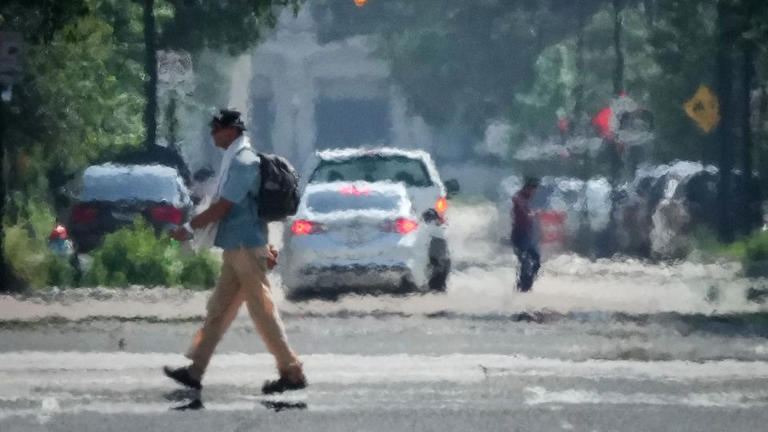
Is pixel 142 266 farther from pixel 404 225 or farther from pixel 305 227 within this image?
pixel 404 225

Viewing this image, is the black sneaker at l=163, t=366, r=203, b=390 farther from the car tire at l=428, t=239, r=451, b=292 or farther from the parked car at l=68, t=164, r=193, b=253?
the parked car at l=68, t=164, r=193, b=253

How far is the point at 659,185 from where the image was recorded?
37875 mm

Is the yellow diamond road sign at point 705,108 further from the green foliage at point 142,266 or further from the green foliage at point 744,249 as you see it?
the green foliage at point 142,266

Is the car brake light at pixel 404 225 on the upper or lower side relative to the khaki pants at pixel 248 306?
lower

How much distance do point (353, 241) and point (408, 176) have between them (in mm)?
2409

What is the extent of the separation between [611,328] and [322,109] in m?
73.6

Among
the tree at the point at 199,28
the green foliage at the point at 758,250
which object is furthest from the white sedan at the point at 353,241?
the tree at the point at 199,28

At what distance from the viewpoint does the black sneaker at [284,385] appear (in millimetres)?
15000

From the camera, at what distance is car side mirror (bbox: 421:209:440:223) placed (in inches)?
1032

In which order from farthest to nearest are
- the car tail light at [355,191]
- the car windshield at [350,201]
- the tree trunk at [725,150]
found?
the tree trunk at [725,150] < the car tail light at [355,191] < the car windshield at [350,201]

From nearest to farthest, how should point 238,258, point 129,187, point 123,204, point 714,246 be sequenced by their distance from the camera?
point 238,258
point 123,204
point 129,187
point 714,246

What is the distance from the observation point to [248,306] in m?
15.0

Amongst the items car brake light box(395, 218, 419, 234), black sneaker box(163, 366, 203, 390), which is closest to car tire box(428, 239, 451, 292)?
car brake light box(395, 218, 419, 234)

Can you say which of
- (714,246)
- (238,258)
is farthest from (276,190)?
(714,246)
